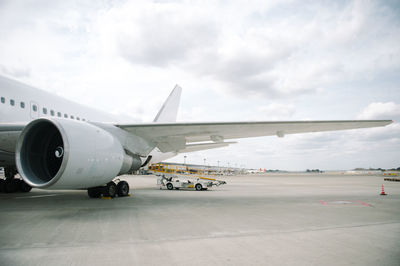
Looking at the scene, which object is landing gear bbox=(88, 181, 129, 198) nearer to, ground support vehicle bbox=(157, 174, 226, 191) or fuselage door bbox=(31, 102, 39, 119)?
fuselage door bbox=(31, 102, 39, 119)

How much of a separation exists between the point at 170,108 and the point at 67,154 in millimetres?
9381

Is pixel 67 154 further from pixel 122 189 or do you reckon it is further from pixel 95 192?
pixel 122 189

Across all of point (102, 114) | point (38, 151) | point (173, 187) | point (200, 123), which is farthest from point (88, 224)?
point (173, 187)

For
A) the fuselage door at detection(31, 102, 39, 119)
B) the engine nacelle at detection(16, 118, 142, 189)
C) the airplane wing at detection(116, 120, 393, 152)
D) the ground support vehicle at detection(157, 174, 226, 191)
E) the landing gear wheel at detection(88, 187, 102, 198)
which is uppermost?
the fuselage door at detection(31, 102, 39, 119)

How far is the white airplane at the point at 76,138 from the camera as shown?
610 cm

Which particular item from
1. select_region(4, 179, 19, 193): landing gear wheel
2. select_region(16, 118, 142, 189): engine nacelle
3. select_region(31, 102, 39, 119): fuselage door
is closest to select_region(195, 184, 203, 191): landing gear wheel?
select_region(16, 118, 142, 189): engine nacelle

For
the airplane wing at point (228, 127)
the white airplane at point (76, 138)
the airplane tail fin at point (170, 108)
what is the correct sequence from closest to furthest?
the white airplane at point (76, 138) < the airplane wing at point (228, 127) < the airplane tail fin at point (170, 108)

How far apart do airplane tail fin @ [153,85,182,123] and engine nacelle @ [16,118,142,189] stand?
6.52m

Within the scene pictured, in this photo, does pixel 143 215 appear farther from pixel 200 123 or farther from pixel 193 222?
pixel 200 123

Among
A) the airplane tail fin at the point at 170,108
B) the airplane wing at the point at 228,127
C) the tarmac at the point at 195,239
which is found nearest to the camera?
the tarmac at the point at 195,239

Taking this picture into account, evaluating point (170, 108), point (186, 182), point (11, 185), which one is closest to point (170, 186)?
point (186, 182)

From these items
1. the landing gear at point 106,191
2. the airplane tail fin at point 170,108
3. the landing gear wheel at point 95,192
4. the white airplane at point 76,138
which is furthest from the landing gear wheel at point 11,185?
the airplane tail fin at point 170,108

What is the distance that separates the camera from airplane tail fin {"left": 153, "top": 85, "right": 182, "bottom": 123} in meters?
14.0

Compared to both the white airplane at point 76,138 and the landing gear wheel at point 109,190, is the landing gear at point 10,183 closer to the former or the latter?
the white airplane at point 76,138
